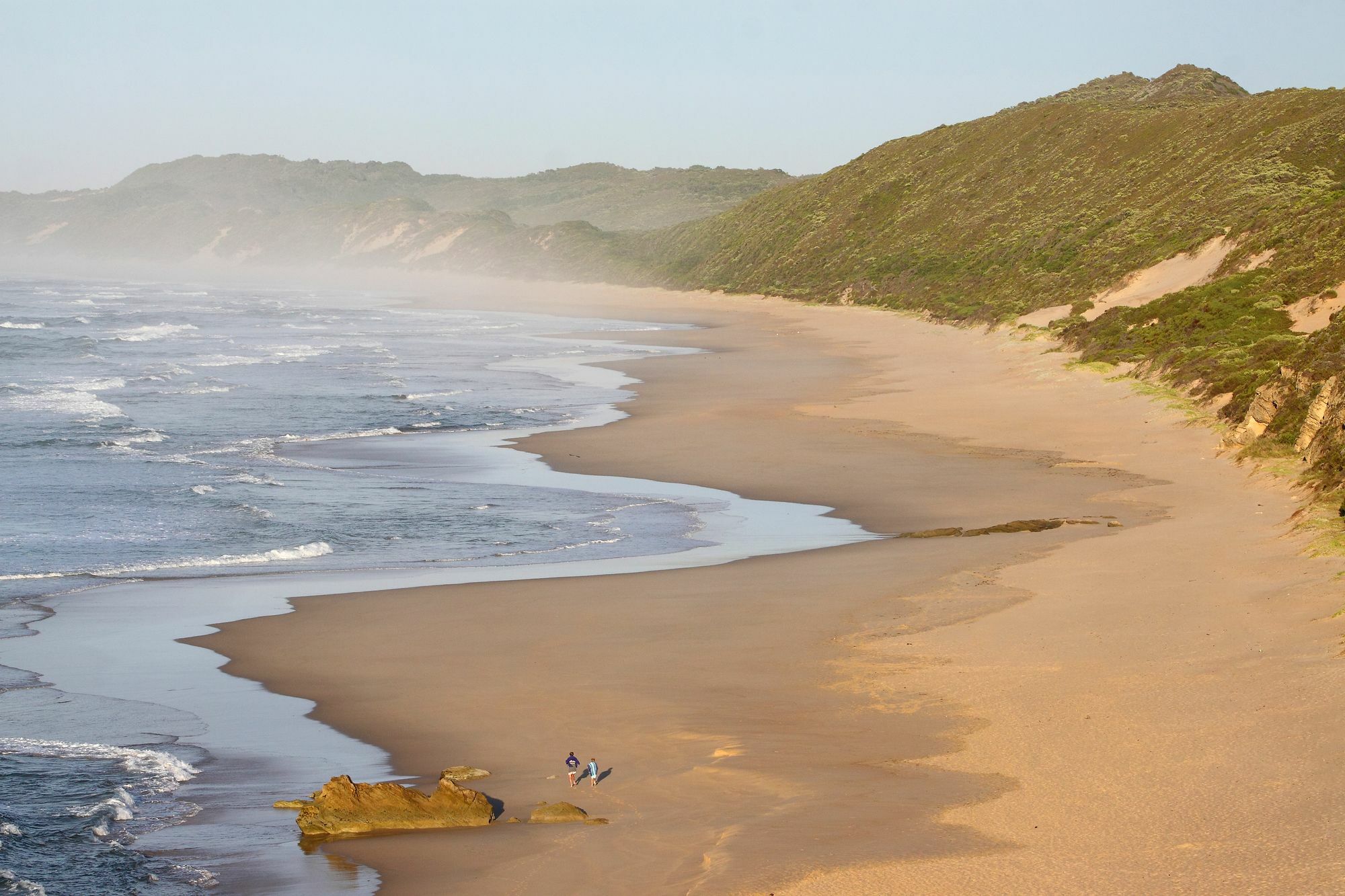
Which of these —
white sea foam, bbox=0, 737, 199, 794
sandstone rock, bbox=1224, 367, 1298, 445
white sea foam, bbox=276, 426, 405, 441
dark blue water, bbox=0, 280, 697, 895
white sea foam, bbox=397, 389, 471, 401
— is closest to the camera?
dark blue water, bbox=0, 280, 697, 895

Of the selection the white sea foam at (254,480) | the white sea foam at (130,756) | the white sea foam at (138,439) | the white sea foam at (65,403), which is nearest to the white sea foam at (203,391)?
the white sea foam at (65,403)

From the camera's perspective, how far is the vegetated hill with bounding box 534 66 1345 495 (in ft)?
112

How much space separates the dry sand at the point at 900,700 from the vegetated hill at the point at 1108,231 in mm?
5295

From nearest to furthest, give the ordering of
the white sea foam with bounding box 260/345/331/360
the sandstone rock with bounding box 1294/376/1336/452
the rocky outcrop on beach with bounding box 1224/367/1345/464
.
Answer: the rocky outcrop on beach with bounding box 1224/367/1345/464 → the sandstone rock with bounding box 1294/376/1336/452 → the white sea foam with bounding box 260/345/331/360

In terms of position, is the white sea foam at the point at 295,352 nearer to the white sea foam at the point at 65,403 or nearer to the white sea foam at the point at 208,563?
the white sea foam at the point at 65,403

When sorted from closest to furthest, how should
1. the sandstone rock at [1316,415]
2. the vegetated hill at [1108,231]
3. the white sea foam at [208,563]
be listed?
1. the white sea foam at [208,563]
2. the sandstone rock at [1316,415]
3. the vegetated hill at [1108,231]

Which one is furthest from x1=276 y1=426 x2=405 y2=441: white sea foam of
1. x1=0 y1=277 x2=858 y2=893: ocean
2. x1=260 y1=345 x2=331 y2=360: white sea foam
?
x1=260 y1=345 x2=331 y2=360: white sea foam

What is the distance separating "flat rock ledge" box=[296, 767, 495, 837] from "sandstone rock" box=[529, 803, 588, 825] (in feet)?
1.22

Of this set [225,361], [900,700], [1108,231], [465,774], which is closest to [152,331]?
[225,361]

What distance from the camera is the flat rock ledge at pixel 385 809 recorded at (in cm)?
993

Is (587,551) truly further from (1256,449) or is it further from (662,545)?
(1256,449)

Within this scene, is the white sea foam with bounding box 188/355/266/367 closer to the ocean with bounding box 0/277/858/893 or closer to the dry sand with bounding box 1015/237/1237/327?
the ocean with bounding box 0/277/858/893

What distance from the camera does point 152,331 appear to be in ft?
224

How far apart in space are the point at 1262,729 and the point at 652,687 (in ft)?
18.3
